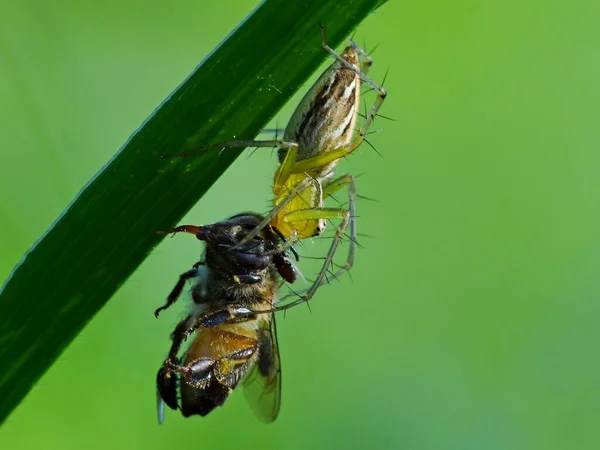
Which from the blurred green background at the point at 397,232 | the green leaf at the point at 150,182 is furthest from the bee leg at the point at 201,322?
the blurred green background at the point at 397,232

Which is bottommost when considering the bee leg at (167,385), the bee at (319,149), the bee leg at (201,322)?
the bee leg at (167,385)

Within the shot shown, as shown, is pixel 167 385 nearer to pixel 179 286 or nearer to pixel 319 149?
pixel 179 286

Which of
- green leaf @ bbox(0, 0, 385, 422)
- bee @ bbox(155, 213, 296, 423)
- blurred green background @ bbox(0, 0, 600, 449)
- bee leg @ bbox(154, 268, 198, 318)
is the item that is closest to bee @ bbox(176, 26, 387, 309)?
bee @ bbox(155, 213, 296, 423)

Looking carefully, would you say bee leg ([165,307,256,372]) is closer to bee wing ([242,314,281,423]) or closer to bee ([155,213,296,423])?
bee ([155,213,296,423])

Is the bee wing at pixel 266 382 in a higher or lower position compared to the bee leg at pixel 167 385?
higher

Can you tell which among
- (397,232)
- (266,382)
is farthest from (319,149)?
(397,232)

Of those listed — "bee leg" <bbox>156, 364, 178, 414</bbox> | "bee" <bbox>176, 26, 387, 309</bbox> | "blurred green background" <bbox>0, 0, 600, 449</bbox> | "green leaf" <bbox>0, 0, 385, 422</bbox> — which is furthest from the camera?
"blurred green background" <bbox>0, 0, 600, 449</bbox>

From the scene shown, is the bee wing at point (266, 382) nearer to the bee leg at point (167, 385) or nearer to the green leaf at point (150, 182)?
the bee leg at point (167, 385)
